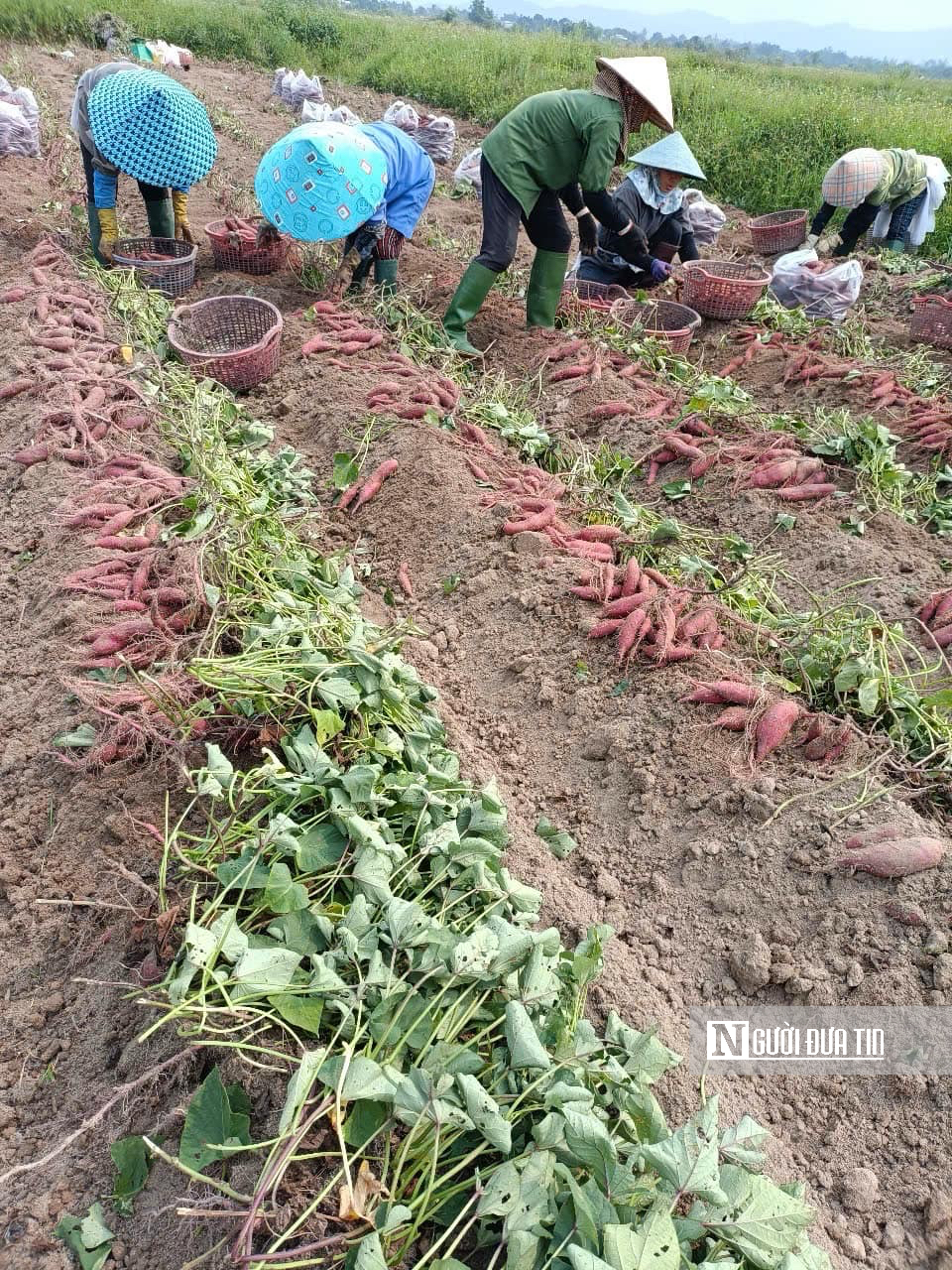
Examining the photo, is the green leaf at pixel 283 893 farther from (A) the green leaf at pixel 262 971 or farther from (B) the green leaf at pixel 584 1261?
(B) the green leaf at pixel 584 1261

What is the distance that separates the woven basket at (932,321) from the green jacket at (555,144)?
270 cm

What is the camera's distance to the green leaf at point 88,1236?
142 cm

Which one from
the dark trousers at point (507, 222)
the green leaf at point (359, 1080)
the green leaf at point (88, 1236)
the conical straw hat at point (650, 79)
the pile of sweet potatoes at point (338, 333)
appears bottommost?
the green leaf at point (88, 1236)

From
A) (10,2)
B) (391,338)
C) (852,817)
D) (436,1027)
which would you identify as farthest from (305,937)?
(10,2)

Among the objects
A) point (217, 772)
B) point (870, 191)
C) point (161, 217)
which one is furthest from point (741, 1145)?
point (870, 191)

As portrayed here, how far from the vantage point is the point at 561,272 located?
5.51 m

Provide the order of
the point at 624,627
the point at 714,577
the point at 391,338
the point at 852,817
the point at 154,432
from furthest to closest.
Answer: the point at 391,338
the point at 154,432
the point at 714,577
the point at 624,627
the point at 852,817

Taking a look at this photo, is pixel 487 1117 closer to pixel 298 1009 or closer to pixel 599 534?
pixel 298 1009

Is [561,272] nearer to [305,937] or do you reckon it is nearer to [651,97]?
[651,97]

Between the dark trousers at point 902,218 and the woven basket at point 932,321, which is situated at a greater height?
the dark trousers at point 902,218

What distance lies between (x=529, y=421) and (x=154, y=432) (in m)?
2.02

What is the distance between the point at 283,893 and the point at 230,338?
431 cm

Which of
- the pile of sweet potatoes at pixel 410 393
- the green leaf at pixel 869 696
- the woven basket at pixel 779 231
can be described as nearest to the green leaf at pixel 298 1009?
the green leaf at pixel 869 696

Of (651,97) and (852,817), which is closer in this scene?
(852,817)
